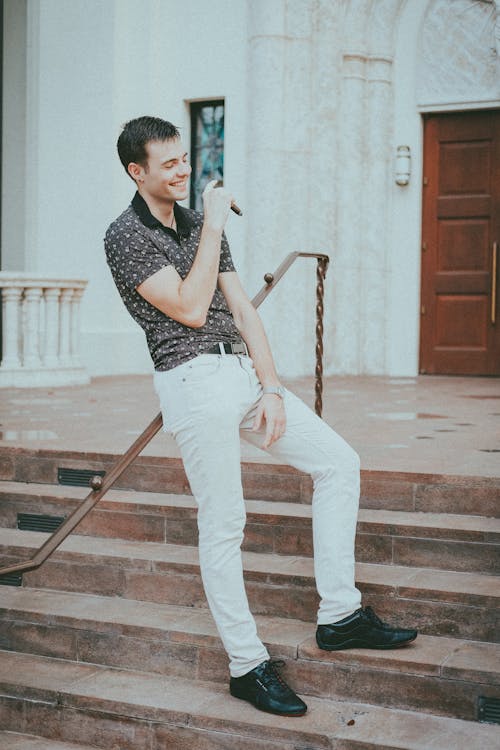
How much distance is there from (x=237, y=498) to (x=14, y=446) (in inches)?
97.3

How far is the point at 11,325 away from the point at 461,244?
4624 mm

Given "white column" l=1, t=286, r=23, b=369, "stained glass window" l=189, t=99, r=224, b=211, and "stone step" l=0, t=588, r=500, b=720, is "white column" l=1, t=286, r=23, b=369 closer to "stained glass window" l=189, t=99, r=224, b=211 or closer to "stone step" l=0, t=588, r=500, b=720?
"stained glass window" l=189, t=99, r=224, b=211

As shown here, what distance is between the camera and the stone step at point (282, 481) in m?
4.19

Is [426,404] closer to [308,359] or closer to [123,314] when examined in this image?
[308,359]

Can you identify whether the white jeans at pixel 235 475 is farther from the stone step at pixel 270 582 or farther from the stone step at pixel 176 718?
the stone step at pixel 270 582

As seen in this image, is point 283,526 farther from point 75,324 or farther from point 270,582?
point 75,324

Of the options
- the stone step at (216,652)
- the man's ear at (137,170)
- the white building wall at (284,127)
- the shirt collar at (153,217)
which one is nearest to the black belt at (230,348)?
the shirt collar at (153,217)

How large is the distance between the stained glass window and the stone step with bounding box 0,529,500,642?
7.35 meters

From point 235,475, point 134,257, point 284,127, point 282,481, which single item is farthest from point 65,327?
point 235,475

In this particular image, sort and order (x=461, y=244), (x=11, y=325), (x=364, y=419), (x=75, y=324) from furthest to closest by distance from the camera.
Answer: (x=461, y=244) → (x=75, y=324) → (x=11, y=325) → (x=364, y=419)

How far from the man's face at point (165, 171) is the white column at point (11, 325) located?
6.75 metres

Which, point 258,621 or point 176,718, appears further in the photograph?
point 258,621

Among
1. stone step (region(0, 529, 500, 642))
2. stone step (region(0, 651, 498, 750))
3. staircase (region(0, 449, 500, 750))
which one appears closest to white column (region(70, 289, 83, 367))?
staircase (region(0, 449, 500, 750))

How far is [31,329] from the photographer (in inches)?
388
